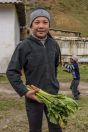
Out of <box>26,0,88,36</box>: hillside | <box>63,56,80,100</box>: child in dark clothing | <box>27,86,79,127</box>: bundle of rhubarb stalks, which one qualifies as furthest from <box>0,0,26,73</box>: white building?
<box>26,0,88,36</box>: hillside

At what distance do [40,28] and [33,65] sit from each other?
400 millimetres

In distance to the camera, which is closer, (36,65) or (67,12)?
(36,65)

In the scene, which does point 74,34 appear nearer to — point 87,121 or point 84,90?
point 84,90

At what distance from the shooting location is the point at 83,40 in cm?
2736

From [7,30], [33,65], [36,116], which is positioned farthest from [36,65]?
[7,30]

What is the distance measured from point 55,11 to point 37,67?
5408cm

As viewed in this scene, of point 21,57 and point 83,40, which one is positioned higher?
point 21,57

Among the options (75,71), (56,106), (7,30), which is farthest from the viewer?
(7,30)

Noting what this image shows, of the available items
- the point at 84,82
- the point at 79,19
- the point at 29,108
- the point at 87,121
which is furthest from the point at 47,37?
the point at 79,19

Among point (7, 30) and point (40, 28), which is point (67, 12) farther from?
point (40, 28)

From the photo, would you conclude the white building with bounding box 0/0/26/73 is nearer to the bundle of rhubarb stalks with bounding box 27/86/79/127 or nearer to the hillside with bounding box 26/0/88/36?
the bundle of rhubarb stalks with bounding box 27/86/79/127

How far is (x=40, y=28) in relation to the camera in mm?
5215

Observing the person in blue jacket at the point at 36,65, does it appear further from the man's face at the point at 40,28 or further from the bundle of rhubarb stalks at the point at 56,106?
the bundle of rhubarb stalks at the point at 56,106

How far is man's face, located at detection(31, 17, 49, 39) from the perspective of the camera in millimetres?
5230
